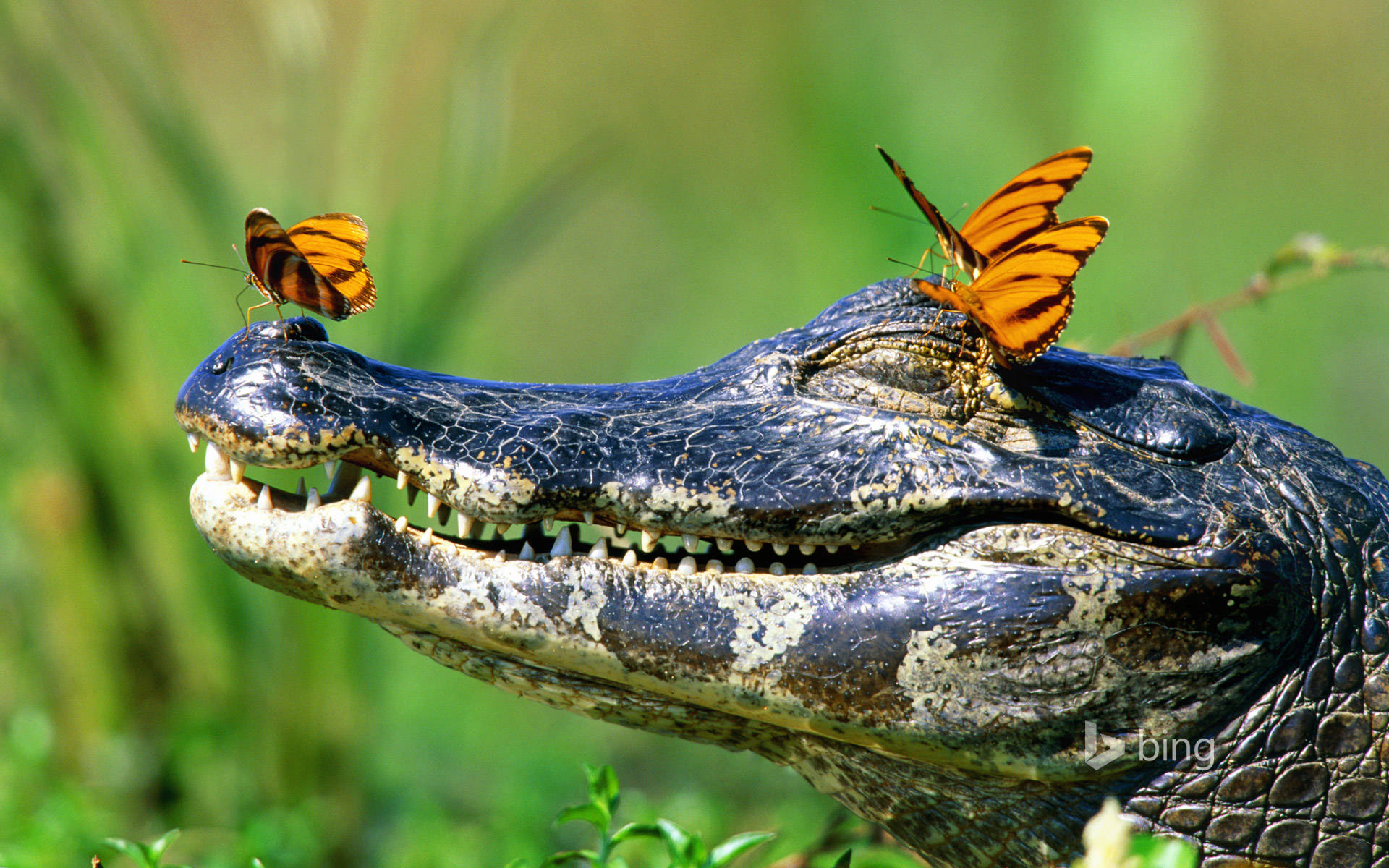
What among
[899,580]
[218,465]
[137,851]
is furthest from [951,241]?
[137,851]

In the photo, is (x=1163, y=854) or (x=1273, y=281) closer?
(x=1163, y=854)

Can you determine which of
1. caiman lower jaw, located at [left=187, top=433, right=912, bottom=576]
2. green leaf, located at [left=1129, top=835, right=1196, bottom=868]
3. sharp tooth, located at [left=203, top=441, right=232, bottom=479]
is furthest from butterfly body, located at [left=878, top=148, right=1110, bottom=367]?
sharp tooth, located at [left=203, top=441, right=232, bottom=479]

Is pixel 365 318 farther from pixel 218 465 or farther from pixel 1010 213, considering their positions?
pixel 1010 213

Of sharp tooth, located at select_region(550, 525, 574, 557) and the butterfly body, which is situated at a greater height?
the butterfly body

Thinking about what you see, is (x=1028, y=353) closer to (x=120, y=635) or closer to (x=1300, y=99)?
(x=120, y=635)

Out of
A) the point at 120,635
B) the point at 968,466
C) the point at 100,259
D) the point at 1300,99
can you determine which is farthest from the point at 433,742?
the point at 1300,99

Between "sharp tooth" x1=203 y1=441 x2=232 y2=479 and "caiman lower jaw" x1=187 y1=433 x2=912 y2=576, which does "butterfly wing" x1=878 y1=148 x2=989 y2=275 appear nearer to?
"caiman lower jaw" x1=187 y1=433 x2=912 y2=576

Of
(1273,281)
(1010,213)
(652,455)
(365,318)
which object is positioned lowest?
(652,455)
